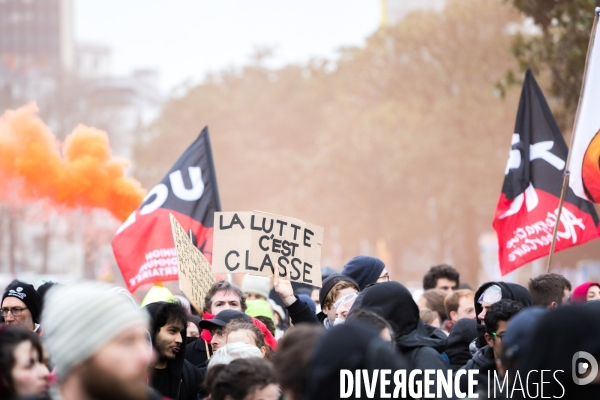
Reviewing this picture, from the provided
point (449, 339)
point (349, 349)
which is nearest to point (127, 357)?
point (349, 349)

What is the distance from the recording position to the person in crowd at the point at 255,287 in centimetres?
935

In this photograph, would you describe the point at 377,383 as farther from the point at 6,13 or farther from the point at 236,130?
the point at 6,13

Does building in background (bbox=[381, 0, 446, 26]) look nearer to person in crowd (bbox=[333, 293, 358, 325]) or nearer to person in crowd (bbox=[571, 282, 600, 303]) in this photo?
person in crowd (bbox=[571, 282, 600, 303])

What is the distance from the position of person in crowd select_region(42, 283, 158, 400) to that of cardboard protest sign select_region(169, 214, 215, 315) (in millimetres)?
4095

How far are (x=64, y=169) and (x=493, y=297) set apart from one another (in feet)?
20.5

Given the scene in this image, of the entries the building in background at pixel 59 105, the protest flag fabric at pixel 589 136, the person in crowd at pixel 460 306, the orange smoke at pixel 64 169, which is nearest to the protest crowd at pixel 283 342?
the person in crowd at pixel 460 306

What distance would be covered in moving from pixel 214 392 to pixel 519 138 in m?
5.46

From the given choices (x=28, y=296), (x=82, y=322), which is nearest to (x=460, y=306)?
(x=28, y=296)

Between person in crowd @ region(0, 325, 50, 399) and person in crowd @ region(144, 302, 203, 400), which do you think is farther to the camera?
person in crowd @ region(144, 302, 203, 400)

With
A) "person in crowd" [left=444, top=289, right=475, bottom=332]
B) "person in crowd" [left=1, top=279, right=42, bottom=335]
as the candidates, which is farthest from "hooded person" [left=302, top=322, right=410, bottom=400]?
"person in crowd" [left=444, top=289, right=475, bottom=332]

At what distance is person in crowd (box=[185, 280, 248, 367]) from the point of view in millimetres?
6703

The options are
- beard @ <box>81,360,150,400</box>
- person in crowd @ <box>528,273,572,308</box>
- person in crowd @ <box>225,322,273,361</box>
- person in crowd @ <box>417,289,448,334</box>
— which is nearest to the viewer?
beard @ <box>81,360,150,400</box>

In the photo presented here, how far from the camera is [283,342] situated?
3.77m

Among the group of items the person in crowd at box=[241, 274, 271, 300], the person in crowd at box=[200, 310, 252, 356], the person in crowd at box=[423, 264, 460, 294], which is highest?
the person in crowd at box=[423, 264, 460, 294]
